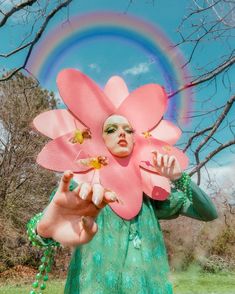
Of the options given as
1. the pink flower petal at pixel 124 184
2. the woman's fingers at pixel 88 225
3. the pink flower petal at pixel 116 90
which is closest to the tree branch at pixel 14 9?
the pink flower petal at pixel 116 90

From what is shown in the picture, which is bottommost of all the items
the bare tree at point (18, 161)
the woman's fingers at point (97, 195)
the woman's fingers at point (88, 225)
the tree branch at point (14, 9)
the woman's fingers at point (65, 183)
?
the woman's fingers at point (88, 225)

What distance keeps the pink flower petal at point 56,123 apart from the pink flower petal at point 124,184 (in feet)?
0.72

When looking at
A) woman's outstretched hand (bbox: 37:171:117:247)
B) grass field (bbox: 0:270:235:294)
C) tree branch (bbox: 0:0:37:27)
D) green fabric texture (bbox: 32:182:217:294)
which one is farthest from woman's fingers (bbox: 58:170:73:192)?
grass field (bbox: 0:270:235:294)

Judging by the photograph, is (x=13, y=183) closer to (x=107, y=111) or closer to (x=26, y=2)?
(x=26, y=2)

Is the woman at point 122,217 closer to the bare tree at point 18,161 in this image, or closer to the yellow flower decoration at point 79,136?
the yellow flower decoration at point 79,136

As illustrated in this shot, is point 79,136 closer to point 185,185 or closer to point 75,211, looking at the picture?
point 185,185

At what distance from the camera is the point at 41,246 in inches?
55.7

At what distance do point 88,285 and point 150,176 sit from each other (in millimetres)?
465

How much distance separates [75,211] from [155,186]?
1.93ft

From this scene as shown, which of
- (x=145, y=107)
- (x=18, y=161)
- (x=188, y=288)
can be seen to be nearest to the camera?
(x=145, y=107)

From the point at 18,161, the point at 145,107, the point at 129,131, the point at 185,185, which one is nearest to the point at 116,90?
the point at 145,107

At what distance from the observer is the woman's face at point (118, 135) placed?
1676 millimetres

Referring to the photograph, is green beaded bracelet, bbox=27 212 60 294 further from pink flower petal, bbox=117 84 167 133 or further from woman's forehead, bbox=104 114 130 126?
pink flower petal, bbox=117 84 167 133

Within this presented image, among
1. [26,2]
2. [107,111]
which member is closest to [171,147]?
[107,111]
